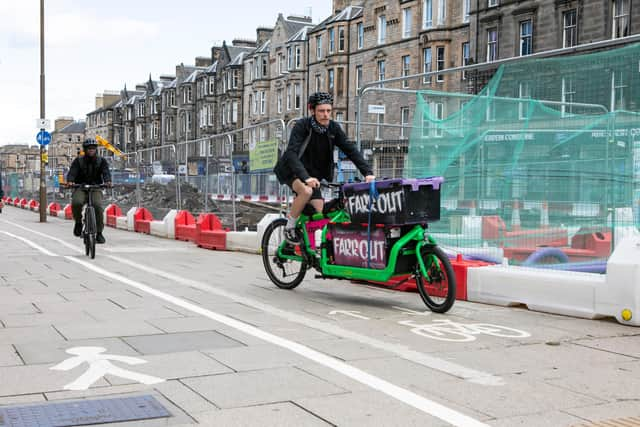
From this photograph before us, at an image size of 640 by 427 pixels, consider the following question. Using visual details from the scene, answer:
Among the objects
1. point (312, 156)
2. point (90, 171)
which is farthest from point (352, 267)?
point (90, 171)

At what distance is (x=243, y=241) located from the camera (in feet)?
47.0

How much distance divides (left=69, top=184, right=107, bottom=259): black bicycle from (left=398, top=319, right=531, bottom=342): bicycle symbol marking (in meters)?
7.27

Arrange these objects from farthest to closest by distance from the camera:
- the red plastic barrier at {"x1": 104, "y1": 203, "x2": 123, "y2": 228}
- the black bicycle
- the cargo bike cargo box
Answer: the red plastic barrier at {"x1": 104, "y1": 203, "x2": 123, "y2": 228} → the black bicycle → the cargo bike cargo box

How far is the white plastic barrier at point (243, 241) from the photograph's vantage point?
13986 millimetres

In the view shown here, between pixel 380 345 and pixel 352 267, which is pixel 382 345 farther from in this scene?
pixel 352 267

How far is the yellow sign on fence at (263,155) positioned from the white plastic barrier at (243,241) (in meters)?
1.24

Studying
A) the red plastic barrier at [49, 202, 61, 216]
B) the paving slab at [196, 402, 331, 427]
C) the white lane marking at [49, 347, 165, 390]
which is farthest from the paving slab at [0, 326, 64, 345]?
the red plastic barrier at [49, 202, 61, 216]

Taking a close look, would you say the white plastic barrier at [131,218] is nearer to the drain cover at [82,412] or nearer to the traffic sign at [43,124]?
the traffic sign at [43,124]

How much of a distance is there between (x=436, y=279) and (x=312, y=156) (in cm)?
208

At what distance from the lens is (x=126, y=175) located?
75.2 feet

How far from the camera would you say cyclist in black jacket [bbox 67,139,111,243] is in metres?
12.9

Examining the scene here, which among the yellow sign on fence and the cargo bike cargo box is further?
the yellow sign on fence

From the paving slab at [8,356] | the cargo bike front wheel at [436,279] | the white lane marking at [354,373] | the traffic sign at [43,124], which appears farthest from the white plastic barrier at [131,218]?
the paving slab at [8,356]

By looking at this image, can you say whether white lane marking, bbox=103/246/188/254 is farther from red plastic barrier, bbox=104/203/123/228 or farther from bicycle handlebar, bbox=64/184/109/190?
red plastic barrier, bbox=104/203/123/228
